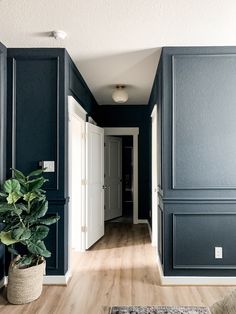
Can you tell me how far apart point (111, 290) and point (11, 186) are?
1453 mm

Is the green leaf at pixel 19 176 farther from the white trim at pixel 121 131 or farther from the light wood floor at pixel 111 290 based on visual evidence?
the white trim at pixel 121 131

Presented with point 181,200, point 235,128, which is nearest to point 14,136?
point 181,200

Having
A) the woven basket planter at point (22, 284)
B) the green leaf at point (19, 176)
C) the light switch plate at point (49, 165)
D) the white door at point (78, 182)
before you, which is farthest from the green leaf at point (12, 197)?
the white door at point (78, 182)

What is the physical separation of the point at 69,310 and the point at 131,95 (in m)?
3.80

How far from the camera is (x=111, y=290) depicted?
274 centimetres

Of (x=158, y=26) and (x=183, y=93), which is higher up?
(x=158, y=26)

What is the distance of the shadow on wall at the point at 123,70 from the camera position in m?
3.20

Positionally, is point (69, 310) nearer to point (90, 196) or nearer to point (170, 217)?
point (170, 217)

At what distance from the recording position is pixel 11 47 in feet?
9.57

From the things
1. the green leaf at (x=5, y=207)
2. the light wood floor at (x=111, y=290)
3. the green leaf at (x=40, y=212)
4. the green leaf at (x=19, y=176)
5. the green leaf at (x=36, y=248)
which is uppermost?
the green leaf at (x=19, y=176)

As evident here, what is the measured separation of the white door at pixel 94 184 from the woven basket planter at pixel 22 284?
1555 mm

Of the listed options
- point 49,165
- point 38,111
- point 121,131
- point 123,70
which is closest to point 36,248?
point 49,165

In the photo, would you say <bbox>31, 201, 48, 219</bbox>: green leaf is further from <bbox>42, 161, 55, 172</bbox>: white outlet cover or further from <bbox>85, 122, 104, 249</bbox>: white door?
<bbox>85, 122, 104, 249</bbox>: white door

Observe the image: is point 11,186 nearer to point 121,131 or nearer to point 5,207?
point 5,207
